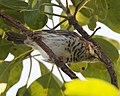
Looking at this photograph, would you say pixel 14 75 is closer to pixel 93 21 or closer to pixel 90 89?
pixel 93 21

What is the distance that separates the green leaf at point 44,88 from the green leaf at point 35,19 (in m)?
0.22

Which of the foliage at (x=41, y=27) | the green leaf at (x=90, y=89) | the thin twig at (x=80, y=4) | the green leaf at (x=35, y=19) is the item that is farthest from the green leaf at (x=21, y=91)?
the green leaf at (x=90, y=89)

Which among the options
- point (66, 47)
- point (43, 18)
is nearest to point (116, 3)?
point (43, 18)

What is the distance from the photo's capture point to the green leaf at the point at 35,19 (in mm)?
1050

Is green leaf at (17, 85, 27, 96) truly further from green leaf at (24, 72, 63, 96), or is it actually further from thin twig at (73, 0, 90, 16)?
thin twig at (73, 0, 90, 16)

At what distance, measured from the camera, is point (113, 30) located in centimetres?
124

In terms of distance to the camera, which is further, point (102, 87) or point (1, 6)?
point (1, 6)

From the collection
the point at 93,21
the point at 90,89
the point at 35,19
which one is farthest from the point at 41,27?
the point at 90,89

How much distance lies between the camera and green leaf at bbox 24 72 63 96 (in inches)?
45.0

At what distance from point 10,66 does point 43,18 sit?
32 cm

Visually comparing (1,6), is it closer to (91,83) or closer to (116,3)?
(116,3)

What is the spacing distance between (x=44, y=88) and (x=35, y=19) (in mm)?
307

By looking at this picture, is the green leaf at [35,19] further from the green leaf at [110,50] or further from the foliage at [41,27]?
the green leaf at [110,50]

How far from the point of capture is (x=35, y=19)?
1062 mm
